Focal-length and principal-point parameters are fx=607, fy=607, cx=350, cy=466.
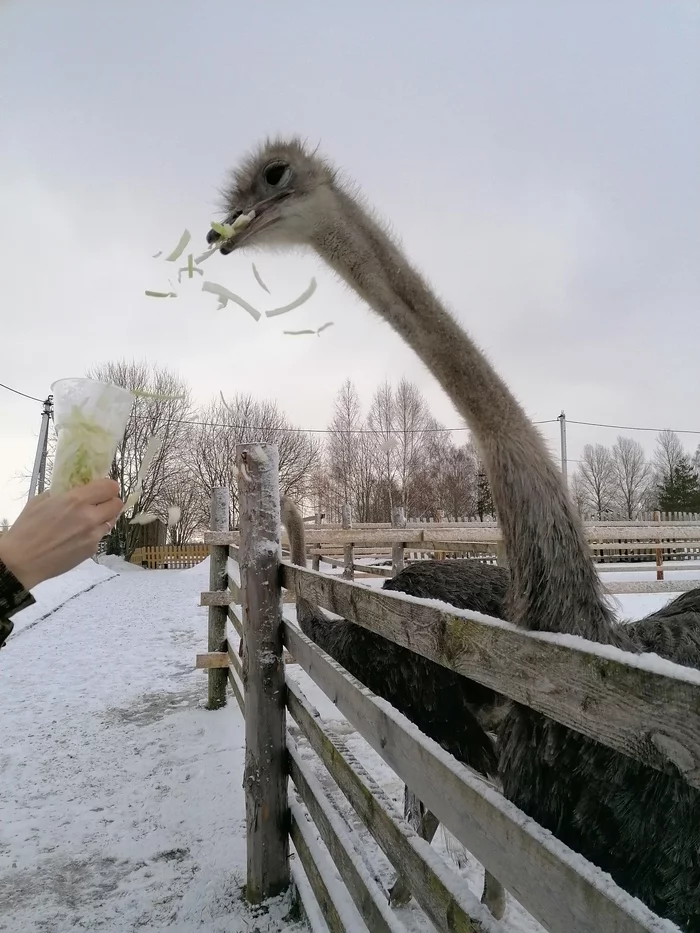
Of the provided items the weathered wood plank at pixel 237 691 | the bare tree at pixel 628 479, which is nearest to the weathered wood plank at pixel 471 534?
the weathered wood plank at pixel 237 691

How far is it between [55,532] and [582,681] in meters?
0.94

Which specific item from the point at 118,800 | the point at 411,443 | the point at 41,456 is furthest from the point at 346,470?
the point at 118,800

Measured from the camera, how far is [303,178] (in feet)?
7.97

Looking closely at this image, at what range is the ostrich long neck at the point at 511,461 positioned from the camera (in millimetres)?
1526

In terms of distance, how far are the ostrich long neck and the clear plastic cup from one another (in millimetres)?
954

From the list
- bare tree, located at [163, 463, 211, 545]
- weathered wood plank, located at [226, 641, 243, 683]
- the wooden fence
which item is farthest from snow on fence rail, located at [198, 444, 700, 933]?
the wooden fence

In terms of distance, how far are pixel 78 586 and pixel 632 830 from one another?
13.8 meters

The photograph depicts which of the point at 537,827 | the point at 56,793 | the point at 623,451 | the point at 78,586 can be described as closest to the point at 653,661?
the point at 537,827

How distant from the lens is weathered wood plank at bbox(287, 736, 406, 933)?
1.43m

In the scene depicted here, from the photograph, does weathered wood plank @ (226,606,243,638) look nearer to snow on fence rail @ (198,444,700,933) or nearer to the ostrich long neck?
snow on fence rail @ (198,444,700,933)

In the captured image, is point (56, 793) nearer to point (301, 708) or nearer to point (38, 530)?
point (301, 708)

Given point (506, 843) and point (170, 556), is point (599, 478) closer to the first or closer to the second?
point (170, 556)

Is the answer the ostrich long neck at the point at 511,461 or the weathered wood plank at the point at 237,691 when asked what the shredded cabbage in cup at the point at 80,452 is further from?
the weathered wood plank at the point at 237,691

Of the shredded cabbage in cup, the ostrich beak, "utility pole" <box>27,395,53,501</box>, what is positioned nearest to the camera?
the shredded cabbage in cup
